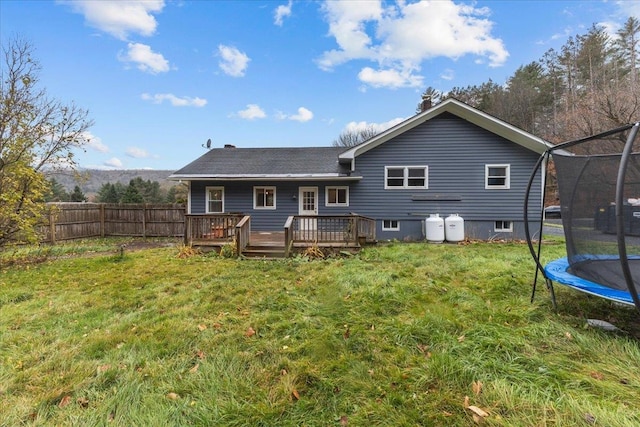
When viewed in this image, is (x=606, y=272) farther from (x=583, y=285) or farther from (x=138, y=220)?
(x=138, y=220)

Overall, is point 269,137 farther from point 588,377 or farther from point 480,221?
point 588,377

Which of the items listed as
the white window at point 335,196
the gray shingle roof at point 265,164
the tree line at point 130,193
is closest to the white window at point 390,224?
the white window at point 335,196

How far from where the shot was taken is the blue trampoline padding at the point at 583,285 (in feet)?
9.53

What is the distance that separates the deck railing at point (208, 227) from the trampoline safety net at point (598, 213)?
303 inches

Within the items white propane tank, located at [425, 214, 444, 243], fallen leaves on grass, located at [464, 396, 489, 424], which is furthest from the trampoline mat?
white propane tank, located at [425, 214, 444, 243]

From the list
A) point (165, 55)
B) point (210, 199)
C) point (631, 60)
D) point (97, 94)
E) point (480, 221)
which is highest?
point (631, 60)

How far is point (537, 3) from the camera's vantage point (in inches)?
461

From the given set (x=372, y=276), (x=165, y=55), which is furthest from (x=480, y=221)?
(x=165, y=55)

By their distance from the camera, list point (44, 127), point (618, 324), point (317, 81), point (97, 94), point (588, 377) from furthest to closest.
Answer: point (317, 81) < point (97, 94) < point (44, 127) < point (618, 324) < point (588, 377)

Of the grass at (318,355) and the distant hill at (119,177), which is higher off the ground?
the distant hill at (119,177)

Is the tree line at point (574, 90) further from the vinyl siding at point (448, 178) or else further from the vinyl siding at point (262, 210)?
the vinyl siding at point (262, 210)

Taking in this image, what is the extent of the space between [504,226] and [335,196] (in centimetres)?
682

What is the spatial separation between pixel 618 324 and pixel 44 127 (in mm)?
11664

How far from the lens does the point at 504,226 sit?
11.4m
